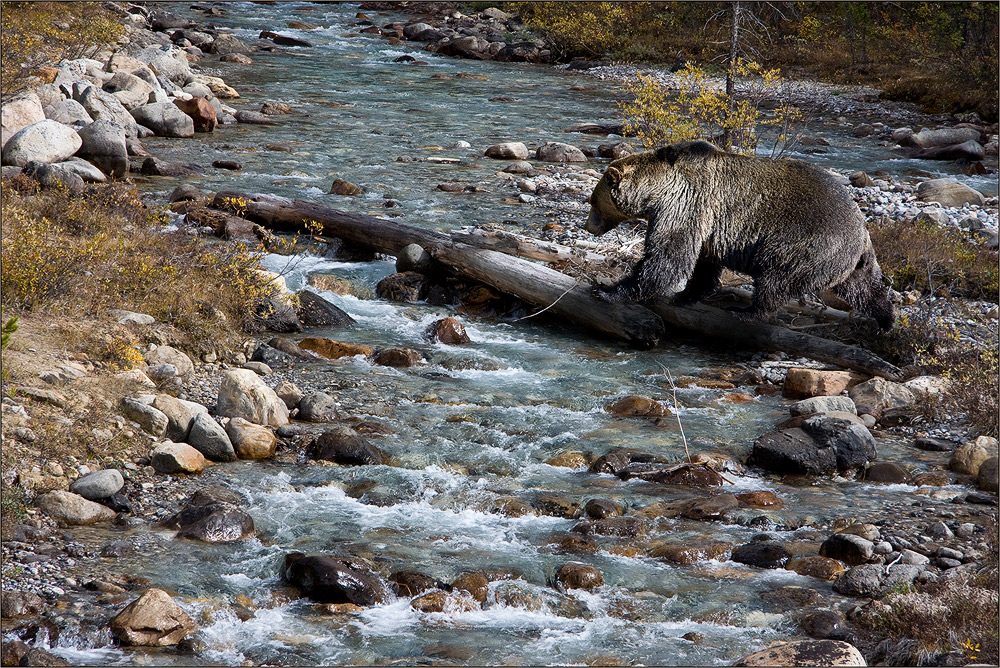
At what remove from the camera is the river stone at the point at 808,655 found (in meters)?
4.93

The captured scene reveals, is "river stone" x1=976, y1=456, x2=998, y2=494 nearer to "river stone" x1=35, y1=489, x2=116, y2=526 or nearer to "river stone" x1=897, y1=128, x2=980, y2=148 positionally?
"river stone" x1=35, y1=489, x2=116, y2=526

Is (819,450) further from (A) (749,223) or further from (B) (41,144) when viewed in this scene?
(B) (41,144)

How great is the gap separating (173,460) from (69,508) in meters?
0.90

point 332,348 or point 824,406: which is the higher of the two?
point 824,406

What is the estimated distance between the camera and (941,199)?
599 inches

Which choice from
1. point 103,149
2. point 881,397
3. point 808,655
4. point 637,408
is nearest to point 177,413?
point 637,408

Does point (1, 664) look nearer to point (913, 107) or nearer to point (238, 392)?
point (238, 392)

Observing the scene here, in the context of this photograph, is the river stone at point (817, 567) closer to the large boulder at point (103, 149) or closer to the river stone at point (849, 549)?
the river stone at point (849, 549)

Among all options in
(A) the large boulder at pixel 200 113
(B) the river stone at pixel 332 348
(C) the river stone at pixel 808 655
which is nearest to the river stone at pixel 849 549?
(C) the river stone at pixel 808 655

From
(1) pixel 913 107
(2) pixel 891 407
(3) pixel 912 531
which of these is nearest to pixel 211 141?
(2) pixel 891 407

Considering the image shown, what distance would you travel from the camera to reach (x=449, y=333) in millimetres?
10305

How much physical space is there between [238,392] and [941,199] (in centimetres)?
1205

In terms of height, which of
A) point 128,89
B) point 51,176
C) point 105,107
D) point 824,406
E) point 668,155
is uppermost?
point 668,155

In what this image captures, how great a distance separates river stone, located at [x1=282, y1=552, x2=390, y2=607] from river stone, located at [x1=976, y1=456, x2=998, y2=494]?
4659 mm
